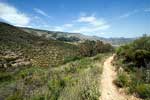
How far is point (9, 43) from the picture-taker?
58.2m

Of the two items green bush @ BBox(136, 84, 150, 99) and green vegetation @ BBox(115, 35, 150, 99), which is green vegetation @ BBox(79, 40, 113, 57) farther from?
green bush @ BBox(136, 84, 150, 99)

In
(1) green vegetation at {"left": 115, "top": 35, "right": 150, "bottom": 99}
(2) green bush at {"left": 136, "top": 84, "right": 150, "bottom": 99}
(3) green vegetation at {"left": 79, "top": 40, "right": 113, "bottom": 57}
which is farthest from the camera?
(3) green vegetation at {"left": 79, "top": 40, "right": 113, "bottom": 57}

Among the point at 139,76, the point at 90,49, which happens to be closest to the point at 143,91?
the point at 139,76

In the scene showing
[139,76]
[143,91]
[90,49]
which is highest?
[139,76]

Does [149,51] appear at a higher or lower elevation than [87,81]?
higher

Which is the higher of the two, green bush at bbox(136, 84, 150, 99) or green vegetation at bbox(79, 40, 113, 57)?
green bush at bbox(136, 84, 150, 99)

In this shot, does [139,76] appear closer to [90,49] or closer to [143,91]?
[143,91]

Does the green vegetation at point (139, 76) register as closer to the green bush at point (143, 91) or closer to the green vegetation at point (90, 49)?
the green bush at point (143, 91)

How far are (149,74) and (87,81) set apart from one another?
3518 mm

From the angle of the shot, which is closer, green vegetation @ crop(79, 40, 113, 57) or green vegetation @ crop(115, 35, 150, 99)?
green vegetation @ crop(115, 35, 150, 99)

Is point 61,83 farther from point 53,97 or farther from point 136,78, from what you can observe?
point 136,78

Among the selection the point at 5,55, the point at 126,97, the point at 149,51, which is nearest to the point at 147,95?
the point at 126,97

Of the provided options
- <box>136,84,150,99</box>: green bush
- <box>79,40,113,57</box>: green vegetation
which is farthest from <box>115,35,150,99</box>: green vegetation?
<box>79,40,113,57</box>: green vegetation

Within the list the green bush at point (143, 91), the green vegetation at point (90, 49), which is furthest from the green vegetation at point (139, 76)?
the green vegetation at point (90, 49)
